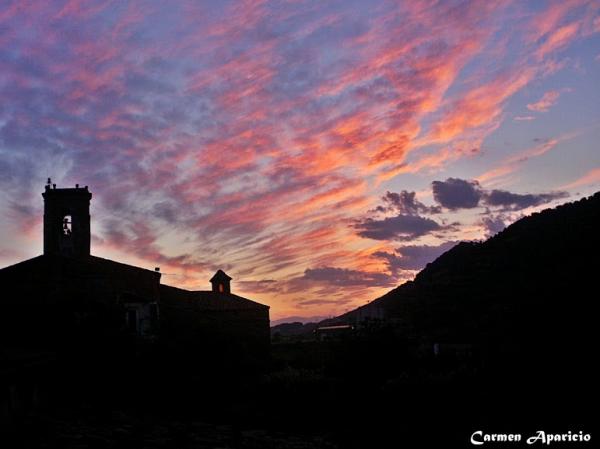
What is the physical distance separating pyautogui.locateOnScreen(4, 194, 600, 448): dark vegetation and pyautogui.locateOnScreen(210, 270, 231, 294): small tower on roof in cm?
2953

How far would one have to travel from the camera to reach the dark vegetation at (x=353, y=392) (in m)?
13.2

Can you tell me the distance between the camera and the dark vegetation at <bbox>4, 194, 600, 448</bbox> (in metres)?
13.2

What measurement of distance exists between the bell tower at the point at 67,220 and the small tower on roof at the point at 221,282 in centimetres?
2706

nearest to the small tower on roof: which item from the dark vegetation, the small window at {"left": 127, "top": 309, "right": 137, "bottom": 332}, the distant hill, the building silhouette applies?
the distant hill

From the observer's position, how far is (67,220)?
3794 cm

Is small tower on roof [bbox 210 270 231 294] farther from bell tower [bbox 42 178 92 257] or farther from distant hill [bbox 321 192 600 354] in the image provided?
bell tower [bbox 42 178 92 257]

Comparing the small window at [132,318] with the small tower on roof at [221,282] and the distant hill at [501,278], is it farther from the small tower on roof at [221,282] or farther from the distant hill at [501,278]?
the small tower on roof at [221,282]

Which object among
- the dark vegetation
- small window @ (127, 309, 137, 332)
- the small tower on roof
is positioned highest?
the small tower on roof

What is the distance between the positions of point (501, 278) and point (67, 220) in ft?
119

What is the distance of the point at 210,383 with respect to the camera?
25.2 m

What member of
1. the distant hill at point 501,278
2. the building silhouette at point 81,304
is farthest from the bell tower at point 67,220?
the distant hill at point 501,278

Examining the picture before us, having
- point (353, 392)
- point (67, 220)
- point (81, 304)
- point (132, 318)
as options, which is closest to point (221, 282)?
point (67, 220)

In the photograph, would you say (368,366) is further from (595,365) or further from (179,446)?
(179,446)

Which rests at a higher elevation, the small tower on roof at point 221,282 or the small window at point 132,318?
the small tower on roof at point 221,282
